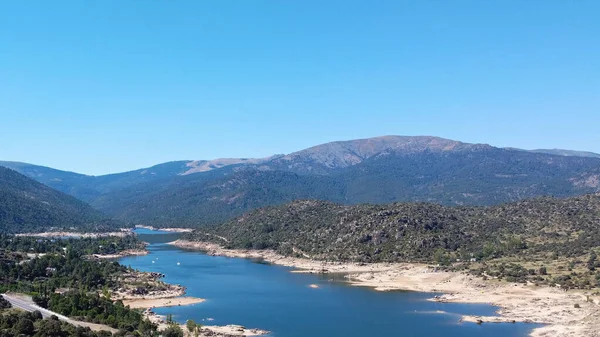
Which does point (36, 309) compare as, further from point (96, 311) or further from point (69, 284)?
point (69, 284)

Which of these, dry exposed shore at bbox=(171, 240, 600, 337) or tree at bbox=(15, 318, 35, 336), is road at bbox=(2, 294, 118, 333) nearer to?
tree at bbox=(15, 318, 35, 336)

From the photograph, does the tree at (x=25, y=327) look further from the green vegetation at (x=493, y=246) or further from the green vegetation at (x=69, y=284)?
the green vegetation at (x=493, y=246)

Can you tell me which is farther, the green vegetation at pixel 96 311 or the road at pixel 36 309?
the green vegetation at pixel 96 311

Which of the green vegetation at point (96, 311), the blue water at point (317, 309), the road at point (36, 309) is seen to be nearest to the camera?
the road at point (36, 309)

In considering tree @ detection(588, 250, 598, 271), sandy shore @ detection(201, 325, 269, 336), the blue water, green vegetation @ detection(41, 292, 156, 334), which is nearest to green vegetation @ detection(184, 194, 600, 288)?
tree @ detection(588, 250, 598, 271)

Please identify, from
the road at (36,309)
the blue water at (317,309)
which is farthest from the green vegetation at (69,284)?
the blue water at (317,309)

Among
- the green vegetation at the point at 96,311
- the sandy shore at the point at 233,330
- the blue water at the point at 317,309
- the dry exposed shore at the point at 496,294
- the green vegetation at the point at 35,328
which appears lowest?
the blue water at the point at 317,309
